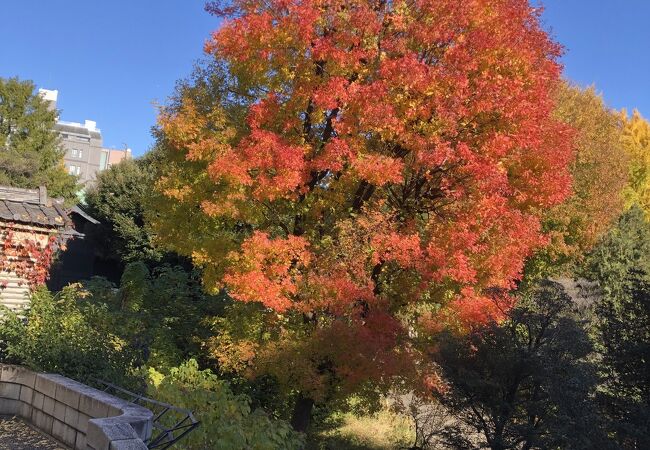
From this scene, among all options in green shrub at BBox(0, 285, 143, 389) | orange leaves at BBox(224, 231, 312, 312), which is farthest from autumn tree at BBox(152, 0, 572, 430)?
green shrub at BBox(0, 285, 143, 389)

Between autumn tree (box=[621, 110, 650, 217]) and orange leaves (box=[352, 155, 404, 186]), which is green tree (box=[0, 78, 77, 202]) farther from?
autumn tree (box=[621, 110, 650, 217])

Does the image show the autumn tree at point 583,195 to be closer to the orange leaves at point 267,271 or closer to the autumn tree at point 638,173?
the autumn tree at point 638,173

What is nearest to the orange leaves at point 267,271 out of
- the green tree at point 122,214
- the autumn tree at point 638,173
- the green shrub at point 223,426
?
the green shrub at point 223,426

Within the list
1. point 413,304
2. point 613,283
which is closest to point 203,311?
point 413,304

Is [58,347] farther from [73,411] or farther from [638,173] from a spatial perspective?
[638,173]

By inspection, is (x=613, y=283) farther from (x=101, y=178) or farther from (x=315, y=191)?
(x=101, y=178)

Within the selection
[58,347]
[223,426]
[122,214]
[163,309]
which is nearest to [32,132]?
[122,214]

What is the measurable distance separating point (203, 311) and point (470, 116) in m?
8.81

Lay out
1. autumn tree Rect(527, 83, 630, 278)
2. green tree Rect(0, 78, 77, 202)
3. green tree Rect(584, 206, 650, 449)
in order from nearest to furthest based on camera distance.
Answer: green tree Rect(584, 206, 650, 449), autumn tree Rect(527, 83, 630, 278), green tree Rect(0, 78, 77, 202)

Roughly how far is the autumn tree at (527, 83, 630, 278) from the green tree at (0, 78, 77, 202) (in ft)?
113

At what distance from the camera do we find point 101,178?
37.5 m

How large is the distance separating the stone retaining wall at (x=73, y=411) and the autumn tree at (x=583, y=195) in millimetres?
20018

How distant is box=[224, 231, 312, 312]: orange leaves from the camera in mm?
9789

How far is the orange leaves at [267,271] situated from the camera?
979 cm
